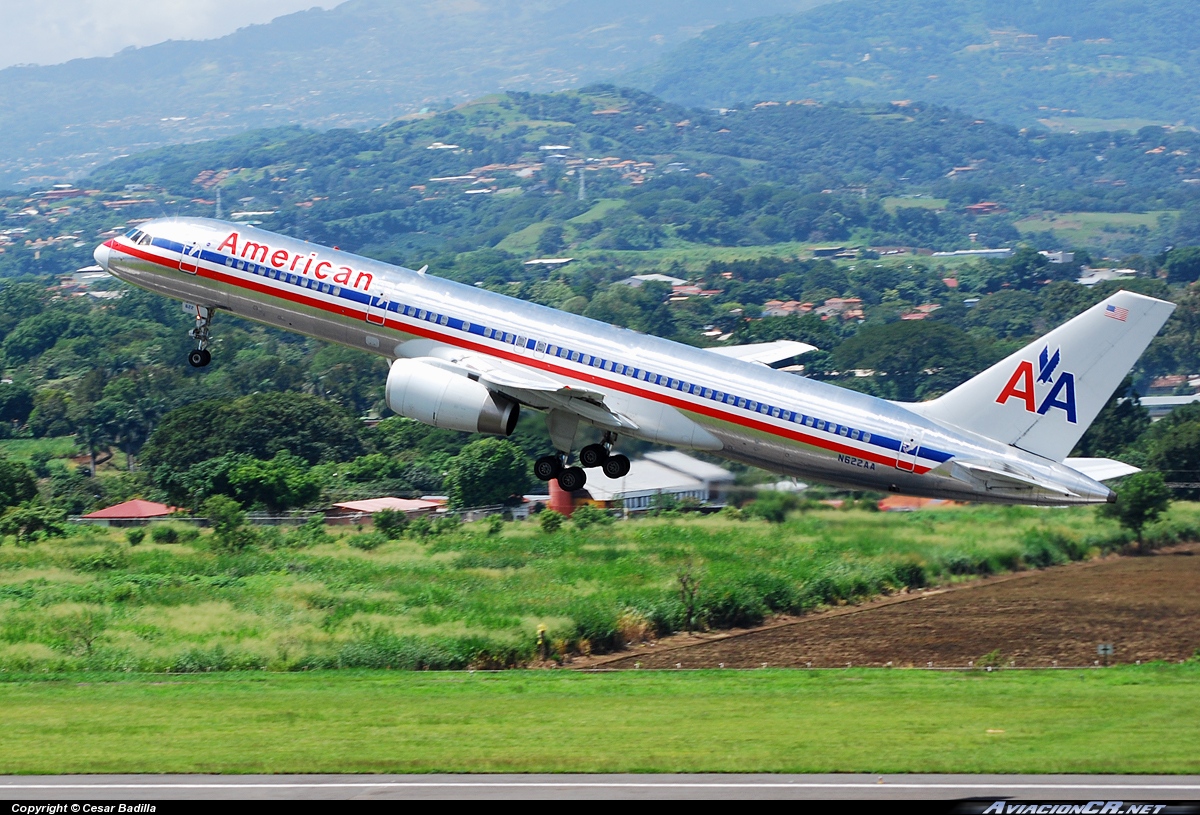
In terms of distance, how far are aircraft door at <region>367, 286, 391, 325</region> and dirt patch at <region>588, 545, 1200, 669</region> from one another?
662 inches

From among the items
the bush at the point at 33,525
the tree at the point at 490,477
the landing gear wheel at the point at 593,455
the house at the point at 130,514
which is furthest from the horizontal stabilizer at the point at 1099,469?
the house at the point at 130,514

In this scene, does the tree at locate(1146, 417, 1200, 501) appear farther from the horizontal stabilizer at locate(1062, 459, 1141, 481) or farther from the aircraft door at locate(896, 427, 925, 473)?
the aircraft door at locate(896, 427, 925, 473)

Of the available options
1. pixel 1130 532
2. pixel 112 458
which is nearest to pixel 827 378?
pixel 112 458

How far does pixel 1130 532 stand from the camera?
71812mm

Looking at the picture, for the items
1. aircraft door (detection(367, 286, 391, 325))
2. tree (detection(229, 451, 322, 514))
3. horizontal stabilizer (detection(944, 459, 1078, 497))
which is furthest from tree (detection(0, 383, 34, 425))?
horizontal stabilizer (detection(944, 459, 1078, 497))

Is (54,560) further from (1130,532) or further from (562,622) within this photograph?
(1130,532)

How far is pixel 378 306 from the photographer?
53.0 metres

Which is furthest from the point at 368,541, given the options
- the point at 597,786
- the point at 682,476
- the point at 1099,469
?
the point at 597,786

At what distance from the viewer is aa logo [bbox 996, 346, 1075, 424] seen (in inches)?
1912

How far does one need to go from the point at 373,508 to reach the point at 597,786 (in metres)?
63.3

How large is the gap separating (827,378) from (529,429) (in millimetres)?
125872

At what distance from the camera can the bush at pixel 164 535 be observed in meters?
85.6

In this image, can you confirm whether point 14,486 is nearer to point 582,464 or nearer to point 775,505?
point 582,464

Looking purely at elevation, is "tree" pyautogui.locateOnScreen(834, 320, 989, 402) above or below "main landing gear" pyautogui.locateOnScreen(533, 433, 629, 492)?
below
